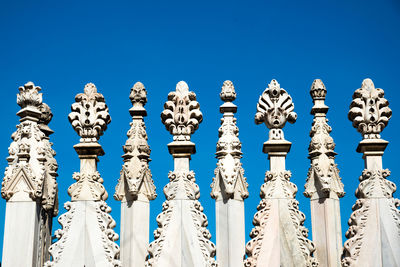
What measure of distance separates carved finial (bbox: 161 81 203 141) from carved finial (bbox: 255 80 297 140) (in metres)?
0.99

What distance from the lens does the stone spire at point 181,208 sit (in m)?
11.1

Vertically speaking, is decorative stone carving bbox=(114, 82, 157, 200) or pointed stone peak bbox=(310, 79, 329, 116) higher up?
pointed stone peak bbox=(310, 79, 329, 116)

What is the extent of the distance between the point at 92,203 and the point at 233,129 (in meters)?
2.60

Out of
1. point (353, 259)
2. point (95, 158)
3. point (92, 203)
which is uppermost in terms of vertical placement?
point (95, 158)

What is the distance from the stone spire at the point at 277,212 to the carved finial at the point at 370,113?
0.99 meters

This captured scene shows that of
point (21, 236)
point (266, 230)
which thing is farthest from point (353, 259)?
point (21, 236)

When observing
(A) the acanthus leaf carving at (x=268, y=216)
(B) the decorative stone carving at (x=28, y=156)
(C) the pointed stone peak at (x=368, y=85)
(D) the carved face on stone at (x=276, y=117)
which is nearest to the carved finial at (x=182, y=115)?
(D) the carved face on stone at (x=276, y=117)

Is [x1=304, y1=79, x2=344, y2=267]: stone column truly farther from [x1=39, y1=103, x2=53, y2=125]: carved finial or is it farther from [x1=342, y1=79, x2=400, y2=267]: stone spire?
[x1=39, y1=103, x2=53, y2=125]: carved finial

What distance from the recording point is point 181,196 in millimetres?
11414

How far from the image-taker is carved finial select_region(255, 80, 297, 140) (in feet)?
38.4

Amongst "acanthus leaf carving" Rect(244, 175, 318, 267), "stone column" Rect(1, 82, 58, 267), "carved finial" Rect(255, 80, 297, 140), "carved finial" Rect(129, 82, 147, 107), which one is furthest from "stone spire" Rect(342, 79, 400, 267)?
"stone column" Rect(1, 82, 58, 267)

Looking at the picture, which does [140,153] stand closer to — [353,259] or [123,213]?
[123,213]

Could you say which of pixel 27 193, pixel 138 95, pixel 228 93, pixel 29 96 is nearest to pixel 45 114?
pixel 29 96

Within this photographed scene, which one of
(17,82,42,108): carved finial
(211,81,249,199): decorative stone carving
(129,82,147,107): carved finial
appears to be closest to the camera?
(211,81,249,199): decorative stone carving
